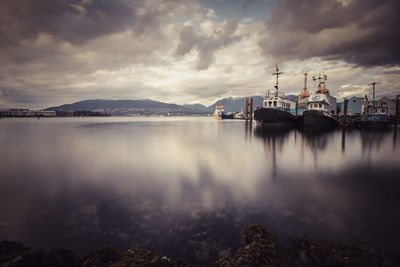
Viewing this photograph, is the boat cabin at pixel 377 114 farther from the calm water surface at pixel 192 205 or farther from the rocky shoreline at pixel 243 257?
the rocky shoreline at pixel 243 257

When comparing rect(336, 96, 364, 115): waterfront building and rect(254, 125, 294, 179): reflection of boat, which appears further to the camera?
rect(336, 96, 364, 115): waterfront building

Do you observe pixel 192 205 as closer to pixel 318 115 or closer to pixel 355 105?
pixel 318 115

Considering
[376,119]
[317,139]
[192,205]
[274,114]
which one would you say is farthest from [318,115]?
[192,205]

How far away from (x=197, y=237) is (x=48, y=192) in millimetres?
7018

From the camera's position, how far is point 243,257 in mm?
3689

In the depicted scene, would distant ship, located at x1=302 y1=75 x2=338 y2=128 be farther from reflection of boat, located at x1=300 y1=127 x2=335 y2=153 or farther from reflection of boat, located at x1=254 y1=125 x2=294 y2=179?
reflection of boat, located at x1=254 y1=125 x2=294 y2=179

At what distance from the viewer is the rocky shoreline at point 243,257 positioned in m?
3.63

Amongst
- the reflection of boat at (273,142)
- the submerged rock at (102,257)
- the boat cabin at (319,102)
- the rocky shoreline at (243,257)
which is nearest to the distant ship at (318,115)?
the boat cabin at (319,102)

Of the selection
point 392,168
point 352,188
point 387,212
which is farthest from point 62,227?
point 392,168

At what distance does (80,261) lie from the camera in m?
3.87

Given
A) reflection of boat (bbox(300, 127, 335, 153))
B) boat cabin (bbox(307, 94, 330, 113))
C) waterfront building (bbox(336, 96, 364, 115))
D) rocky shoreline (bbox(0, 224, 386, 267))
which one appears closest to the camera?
rocky shoreline (bbox(0, 224, 386, 267))

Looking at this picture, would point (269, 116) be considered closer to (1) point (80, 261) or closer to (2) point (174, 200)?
(2) point (174, 200)

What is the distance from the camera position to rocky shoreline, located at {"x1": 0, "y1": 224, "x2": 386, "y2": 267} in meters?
3.63

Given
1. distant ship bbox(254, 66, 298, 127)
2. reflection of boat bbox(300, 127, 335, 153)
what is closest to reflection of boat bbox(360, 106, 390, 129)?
distant ship bbox(254, 66, 298, 127)
